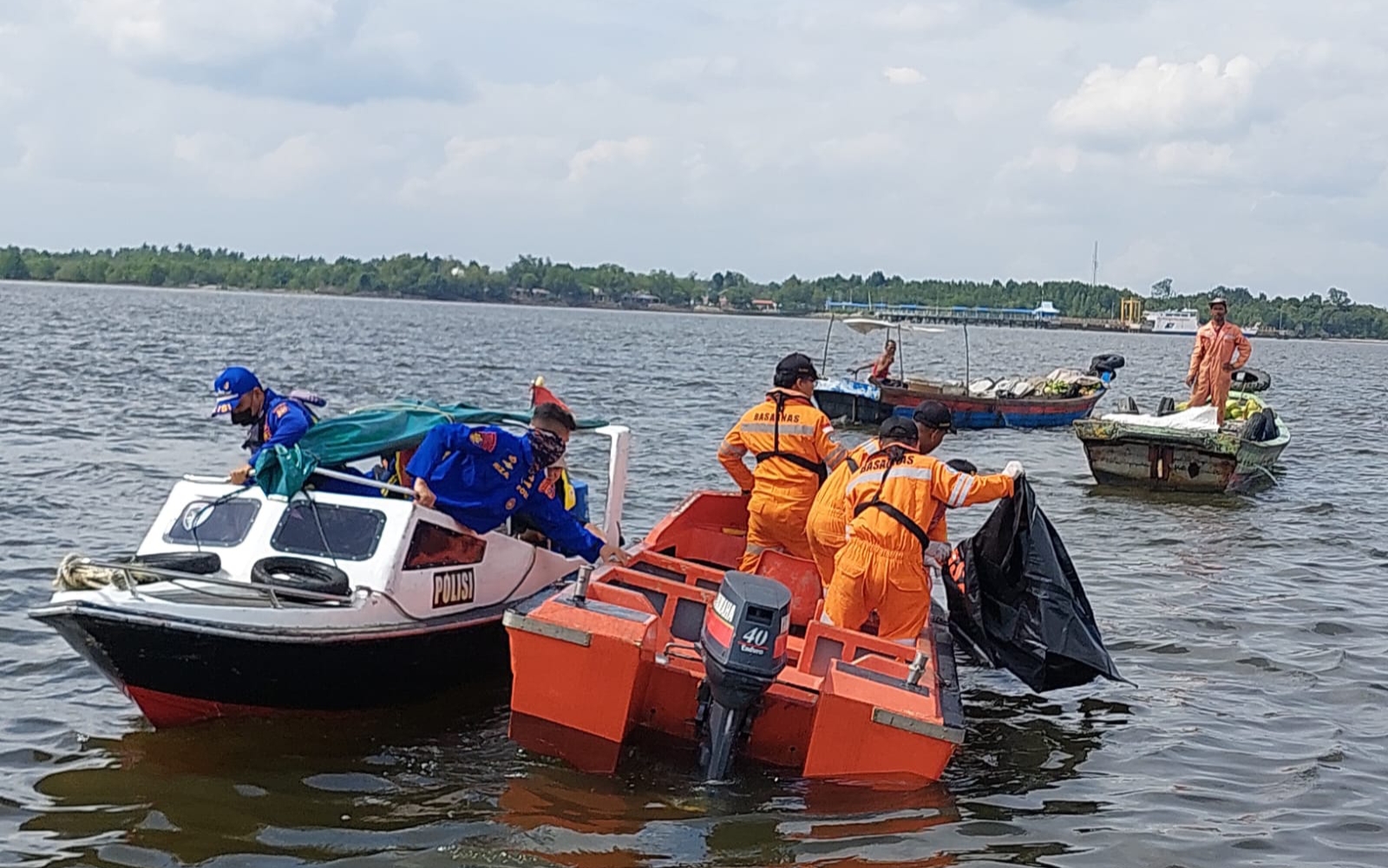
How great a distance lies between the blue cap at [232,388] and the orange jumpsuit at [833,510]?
3.66m

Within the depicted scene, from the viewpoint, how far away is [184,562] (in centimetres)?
818

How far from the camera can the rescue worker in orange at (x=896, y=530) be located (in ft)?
26.3

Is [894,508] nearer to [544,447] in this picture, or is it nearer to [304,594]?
[544,447]

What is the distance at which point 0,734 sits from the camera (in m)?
8.29

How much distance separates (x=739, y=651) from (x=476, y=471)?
267cm

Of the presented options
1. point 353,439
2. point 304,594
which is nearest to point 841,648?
point 304,594

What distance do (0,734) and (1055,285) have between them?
6530 inches

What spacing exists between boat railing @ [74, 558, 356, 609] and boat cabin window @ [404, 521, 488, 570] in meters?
0.66

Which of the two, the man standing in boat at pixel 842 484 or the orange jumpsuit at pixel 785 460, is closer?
the man standing in boat at pixel 842 484

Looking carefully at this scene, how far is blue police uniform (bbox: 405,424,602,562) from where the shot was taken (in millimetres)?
8781

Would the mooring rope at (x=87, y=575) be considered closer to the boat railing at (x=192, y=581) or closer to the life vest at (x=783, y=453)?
the boat railing at (x=192, y=581)

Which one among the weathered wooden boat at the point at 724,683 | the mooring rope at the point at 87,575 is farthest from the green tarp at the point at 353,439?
the weathered wooden boat at the point at 724,683

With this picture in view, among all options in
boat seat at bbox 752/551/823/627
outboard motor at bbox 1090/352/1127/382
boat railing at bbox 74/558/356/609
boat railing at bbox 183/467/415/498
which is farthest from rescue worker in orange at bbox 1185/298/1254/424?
boat railing at bbox 74/558/356/609

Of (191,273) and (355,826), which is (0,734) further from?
(191,273)
